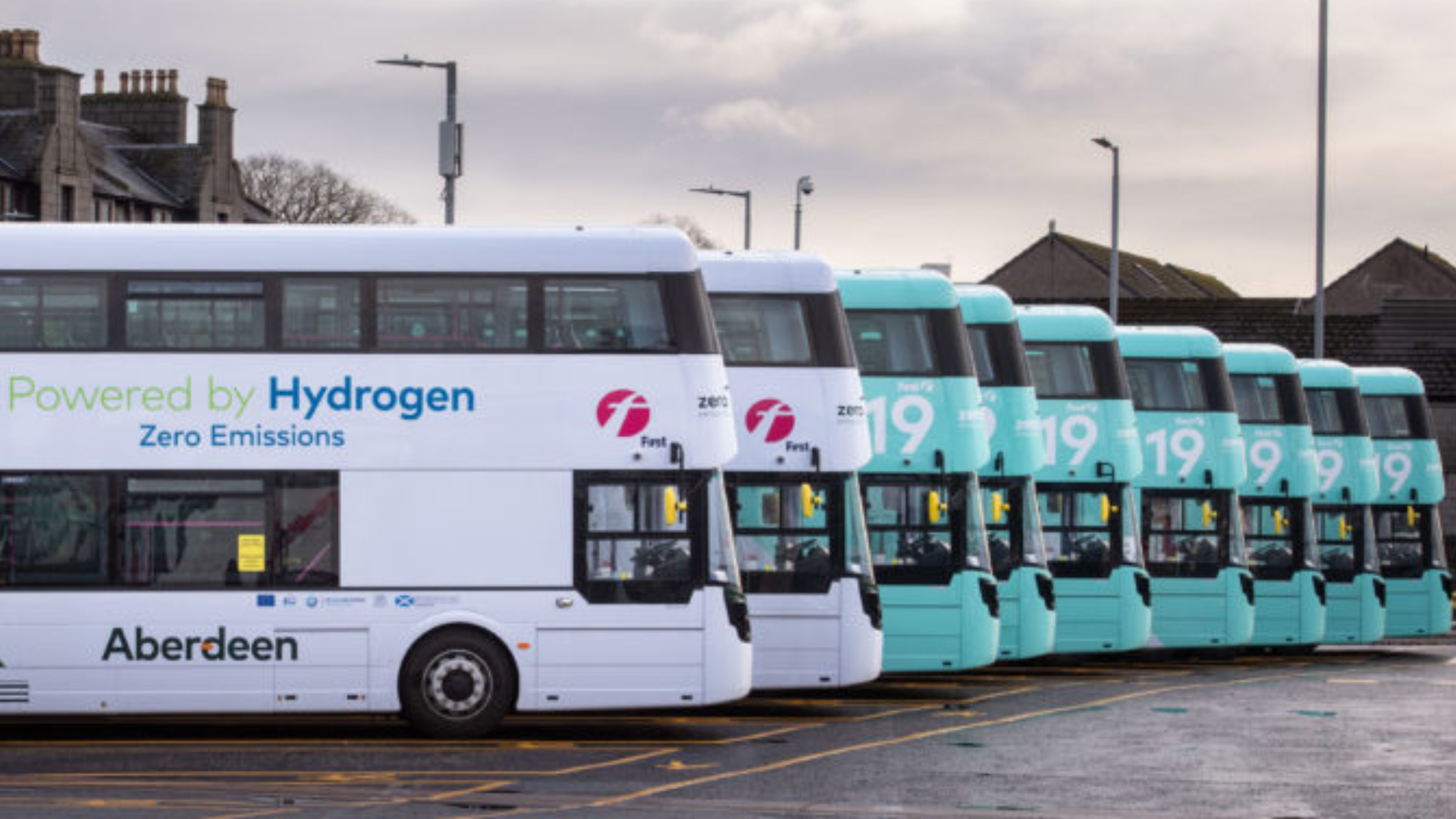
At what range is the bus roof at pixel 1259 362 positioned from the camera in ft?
99.8

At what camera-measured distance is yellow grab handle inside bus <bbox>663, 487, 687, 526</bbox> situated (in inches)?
680

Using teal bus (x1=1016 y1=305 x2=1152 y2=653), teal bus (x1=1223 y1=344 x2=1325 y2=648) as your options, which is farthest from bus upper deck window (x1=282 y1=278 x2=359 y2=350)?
teal bus (x1=1223 y1=344 x2=1325 y2=648)

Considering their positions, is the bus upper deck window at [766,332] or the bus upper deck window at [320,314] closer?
the bus upper deck window at [320,314]

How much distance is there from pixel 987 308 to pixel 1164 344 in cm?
491

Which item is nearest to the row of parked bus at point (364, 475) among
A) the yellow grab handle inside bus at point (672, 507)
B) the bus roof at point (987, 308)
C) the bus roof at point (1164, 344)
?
the yellow grab handle inside bus at point (672, 507)

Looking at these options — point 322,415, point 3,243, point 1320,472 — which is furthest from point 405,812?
point 1320,472

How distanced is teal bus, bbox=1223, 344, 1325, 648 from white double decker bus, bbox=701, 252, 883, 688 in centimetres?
1175

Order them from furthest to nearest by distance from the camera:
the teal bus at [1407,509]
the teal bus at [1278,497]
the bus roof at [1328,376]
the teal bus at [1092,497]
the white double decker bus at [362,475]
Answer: the teal bus at [1407,509] < the bus roof at [1328,376] < the teal bus at [1278,497] < the teal bus at [1092,497] < the white double decker bus at [362,475]

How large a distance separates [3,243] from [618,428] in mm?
4705

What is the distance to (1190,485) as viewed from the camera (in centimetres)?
2816

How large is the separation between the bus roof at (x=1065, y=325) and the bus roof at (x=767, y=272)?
21.2 feet

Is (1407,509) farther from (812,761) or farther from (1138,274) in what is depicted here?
(1138,274)

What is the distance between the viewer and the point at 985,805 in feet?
45.6

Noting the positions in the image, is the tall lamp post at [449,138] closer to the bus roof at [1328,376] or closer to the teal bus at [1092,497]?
the teal bus at [1092,497]
